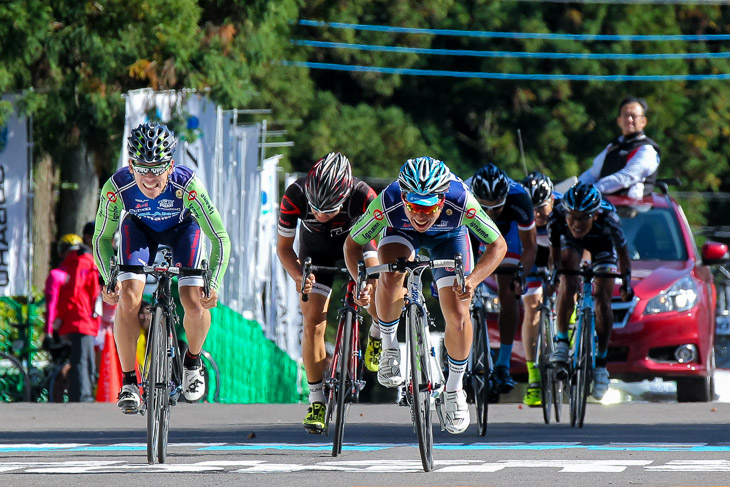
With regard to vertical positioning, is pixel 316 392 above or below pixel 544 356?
below

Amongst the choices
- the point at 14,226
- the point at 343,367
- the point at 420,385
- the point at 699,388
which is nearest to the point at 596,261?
the point at 699,388

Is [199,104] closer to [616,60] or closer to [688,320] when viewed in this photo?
[688,320]

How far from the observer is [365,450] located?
11.0m

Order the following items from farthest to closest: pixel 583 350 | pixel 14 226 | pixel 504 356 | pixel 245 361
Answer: pixel 245 361
pixel 14 226
pixel 504 356
pixel 583 350

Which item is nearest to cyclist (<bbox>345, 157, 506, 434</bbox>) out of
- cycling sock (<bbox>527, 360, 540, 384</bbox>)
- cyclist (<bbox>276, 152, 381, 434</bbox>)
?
cyclist (<bbox>276, 152, 381, 434</bbox>)

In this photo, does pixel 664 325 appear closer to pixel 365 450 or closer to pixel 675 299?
pixel 675 299

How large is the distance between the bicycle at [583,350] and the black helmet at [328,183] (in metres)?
3.29

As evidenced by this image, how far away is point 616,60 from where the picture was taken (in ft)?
137

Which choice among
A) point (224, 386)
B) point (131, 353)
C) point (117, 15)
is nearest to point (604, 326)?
point (131, 353)

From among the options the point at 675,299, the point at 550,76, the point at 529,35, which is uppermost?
the point at 529,35

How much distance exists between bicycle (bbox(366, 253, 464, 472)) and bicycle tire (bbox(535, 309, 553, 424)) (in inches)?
141

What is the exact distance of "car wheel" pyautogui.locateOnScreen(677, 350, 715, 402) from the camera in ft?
53.3

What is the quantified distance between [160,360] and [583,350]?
4121mm

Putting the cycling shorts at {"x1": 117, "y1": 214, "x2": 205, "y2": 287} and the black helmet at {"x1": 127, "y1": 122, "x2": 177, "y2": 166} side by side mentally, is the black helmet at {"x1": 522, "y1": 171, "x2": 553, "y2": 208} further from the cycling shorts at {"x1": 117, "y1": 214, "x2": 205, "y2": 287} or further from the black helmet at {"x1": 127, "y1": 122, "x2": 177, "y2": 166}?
the black helmet at {"x1": 127, "y1": 122, "x2": 177, "y2": 166}
